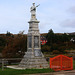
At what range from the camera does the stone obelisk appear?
790 inches

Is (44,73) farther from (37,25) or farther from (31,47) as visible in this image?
(37,25)

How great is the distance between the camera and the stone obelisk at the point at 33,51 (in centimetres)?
2006

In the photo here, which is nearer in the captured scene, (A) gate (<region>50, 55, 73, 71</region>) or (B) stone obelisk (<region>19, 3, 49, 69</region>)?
(A) gate (<region>50, 55, 73, 71</region>)

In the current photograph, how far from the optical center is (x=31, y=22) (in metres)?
21.3

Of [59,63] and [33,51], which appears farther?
[33,51]

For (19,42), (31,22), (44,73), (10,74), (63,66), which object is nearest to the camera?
(10,74)

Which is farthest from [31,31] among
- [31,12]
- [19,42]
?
[19,42]

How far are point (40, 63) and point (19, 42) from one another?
40.2 feet

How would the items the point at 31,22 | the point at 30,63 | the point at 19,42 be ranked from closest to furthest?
the point at 30,63
the point at 31,22
the point at 19,42

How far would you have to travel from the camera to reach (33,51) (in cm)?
2062

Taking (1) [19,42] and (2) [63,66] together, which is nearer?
(2) [63,66]

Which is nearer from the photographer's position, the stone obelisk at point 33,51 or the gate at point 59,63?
the gate at point 59,63

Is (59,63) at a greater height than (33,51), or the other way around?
(33,51)

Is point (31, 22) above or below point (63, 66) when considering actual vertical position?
above
